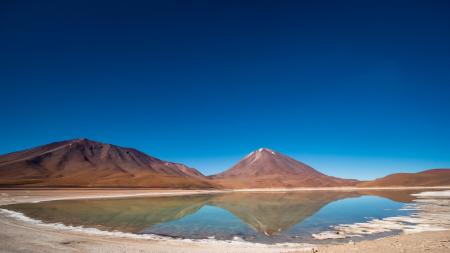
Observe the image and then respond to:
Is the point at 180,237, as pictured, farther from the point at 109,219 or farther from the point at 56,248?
the point at 109,219

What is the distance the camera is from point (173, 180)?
119688mm

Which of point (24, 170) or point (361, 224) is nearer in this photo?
point (361, 224)

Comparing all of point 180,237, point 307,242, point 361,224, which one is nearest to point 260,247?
point 307,242

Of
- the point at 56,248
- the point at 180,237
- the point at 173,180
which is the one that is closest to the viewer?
the point at 56,248

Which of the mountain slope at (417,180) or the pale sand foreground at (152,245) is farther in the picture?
the mountain slope at (417,180)

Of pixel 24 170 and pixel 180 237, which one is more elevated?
pixel 24 170

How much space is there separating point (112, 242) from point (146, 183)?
9799 cm

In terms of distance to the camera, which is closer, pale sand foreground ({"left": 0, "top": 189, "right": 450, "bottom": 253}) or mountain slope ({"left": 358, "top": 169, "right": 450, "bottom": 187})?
pale sand foreground ({"left": 0, "top": 189, "right": 450, "bottom": 253})

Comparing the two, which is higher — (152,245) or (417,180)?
(417,180)

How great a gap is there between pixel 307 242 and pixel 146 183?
99.9 metres

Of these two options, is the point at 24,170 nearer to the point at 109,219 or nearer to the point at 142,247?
the point at 109,219

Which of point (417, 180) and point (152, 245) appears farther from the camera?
point (417, 180)

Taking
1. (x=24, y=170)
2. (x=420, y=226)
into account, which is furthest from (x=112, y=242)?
(x=24, y=170)

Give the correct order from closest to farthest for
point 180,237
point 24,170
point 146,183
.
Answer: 1. point 180,237
2. point 146,183
3. point 24,170
